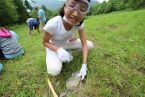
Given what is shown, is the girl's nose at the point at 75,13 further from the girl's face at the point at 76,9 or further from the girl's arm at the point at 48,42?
the girl's arm at the point at 48,42

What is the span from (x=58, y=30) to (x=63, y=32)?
0.33 feet

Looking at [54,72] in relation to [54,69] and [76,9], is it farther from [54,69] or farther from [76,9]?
[76,9]

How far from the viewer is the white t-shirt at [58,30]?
4.33 meters

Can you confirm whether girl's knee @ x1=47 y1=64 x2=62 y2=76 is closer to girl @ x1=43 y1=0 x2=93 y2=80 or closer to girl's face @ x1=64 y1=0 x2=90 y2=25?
girl @ x1=43 y1=0 x2=93 y2=80

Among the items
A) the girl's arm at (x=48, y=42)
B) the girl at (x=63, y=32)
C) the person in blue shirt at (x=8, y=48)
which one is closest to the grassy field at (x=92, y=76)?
the person in blue shirt at (x=8, y=48)

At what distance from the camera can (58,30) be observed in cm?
444

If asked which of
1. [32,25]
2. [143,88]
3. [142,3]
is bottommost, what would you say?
[142,3]

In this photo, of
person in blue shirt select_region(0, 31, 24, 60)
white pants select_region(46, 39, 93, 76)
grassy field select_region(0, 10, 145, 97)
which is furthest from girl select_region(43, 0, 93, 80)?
person in blue shirt select_region(0, 31, 24, 60)

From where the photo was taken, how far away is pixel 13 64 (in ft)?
17.2

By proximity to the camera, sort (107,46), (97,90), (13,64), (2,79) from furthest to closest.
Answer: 1. (107,46)
2. (13,64)
3. (2,79)
4. (97,90)

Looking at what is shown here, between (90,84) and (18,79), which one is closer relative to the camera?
(90,84)

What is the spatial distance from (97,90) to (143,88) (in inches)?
33.7

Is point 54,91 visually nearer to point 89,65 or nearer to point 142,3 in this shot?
point 89,65

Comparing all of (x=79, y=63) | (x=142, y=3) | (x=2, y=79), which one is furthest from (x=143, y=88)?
(x=142, y=3)
